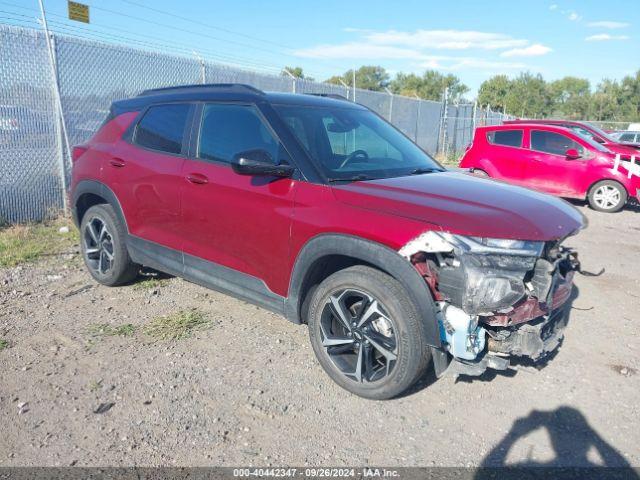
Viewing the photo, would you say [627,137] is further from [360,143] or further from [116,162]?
[116,162]

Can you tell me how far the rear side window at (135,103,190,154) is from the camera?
14.0 ft

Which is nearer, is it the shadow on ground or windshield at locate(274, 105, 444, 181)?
the shadow on ground

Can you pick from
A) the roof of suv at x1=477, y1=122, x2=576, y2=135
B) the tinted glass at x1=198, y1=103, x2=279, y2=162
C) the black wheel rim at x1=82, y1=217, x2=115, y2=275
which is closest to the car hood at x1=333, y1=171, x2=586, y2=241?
the tinted glass at x1=198, y1=103, x2=279, y2=162

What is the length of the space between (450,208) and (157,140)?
8.77 ft

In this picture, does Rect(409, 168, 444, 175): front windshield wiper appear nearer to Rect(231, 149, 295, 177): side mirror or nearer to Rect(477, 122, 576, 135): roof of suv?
Rect(231, 149, 295, 177): side mirror

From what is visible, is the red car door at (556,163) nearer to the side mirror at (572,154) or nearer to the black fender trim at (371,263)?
the side mirror at (572,154)

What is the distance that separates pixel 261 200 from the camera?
3.58 m

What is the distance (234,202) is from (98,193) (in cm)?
186

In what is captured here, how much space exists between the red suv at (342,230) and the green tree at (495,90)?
47.6 meters

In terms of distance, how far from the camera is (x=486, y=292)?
2783 mm

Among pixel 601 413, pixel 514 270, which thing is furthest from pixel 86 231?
pixel 601 413

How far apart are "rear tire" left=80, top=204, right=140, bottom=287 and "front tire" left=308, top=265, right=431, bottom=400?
7.44 ft

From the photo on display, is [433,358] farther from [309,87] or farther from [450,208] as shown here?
[309,87]

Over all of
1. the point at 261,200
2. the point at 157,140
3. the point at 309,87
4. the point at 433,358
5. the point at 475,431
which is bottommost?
the point at 475,431
